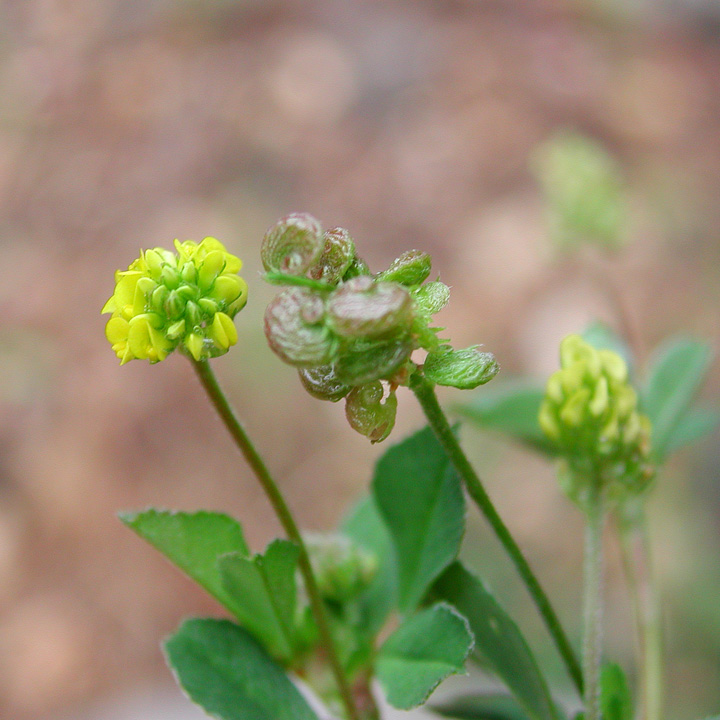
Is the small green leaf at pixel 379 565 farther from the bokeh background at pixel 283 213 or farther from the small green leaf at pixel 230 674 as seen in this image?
the bokeh background at pixel 283 213

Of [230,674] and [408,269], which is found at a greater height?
[408,269]

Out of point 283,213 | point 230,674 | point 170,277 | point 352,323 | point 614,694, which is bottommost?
point 614,694

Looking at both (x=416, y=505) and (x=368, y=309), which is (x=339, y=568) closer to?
(x=416, y=505)

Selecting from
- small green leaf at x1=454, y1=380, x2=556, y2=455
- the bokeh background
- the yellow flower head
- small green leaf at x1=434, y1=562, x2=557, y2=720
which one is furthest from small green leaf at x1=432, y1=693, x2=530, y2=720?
the bokeh background

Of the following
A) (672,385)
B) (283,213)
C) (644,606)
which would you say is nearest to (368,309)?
(644,606)

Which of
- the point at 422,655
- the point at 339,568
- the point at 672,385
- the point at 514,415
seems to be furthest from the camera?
the point at 672,385

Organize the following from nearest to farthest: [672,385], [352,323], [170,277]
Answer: [352,323] → [170,277] → [672,385]

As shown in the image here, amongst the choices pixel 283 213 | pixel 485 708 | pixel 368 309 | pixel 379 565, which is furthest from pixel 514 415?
pixel 283 213

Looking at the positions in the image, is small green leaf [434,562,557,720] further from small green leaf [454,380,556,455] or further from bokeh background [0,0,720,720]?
bokeh background [0,0,720,720]

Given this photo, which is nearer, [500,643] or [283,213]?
[500,643]
